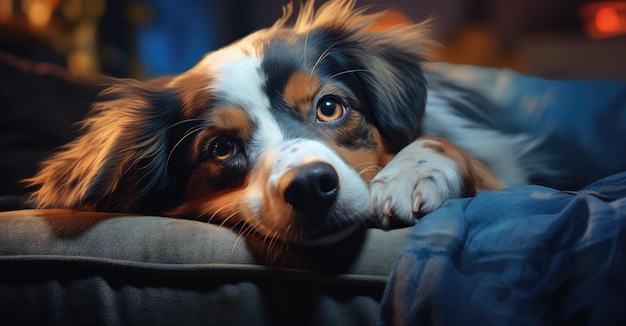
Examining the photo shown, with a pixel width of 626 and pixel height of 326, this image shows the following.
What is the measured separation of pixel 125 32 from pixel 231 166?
248 centimetres

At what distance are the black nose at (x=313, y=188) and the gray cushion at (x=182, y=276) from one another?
85mm

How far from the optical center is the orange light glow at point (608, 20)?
3.11m

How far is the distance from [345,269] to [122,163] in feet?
2.43

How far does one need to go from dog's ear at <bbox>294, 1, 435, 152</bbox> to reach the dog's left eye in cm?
37

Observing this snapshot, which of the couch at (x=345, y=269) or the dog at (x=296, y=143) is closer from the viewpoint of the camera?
the couch at (x=345, y=269)

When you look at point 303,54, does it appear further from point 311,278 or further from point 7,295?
point 7,295

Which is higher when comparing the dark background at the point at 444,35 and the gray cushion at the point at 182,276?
the dark background at the point at 444,35

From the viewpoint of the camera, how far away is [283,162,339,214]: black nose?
97 centimetres

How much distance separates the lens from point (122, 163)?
1.36 metres

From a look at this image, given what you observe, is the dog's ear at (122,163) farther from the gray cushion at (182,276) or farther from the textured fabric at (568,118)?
the textured fabric at (568,118)

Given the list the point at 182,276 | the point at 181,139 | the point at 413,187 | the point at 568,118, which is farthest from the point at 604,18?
the point at 182,276

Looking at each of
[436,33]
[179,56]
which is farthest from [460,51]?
[179,56]

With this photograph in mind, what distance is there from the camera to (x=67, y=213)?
3.81 ft

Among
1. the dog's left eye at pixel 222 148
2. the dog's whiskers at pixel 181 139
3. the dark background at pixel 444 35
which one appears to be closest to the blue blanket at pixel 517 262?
the dog's left eye at pixel 222 148
